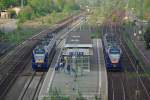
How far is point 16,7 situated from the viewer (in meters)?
118

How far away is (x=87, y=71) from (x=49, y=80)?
407cm

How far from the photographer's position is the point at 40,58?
139ft

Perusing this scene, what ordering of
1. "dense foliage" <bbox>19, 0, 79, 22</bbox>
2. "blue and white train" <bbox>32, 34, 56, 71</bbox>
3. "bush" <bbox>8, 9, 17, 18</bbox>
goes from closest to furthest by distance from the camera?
"blue and white train" <bbox>32, 34, 56, 71</bbox> < "dense foliage" <bbox>19, 0, 79, 22</bbox> < "bush" <bbox>8, 9, 17, 18</bbox>

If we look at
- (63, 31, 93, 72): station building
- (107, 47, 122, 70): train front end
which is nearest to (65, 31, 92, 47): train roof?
(63, 31, 93, 72): station building

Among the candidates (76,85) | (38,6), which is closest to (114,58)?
(76,85)

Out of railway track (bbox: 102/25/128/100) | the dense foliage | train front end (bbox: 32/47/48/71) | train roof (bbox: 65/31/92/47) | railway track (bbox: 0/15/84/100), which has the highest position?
the dense foliage

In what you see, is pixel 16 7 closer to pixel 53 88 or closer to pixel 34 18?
pixel 34 18

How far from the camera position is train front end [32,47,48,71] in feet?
139

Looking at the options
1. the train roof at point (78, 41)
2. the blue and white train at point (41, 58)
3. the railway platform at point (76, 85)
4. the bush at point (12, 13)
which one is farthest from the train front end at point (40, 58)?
the bush at point (12, 13)

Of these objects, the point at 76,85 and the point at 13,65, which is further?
the point at 13,65

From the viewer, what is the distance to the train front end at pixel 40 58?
42.2 m

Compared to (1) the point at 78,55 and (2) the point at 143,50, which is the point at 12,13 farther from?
(1) the point at 78,55

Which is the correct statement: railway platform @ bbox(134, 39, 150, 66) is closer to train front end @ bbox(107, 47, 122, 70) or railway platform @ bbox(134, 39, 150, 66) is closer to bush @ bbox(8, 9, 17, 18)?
train front end @ bbox(107, 47, 122, 70)

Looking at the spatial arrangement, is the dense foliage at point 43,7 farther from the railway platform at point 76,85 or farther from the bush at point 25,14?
the railway platform at point 76,85
